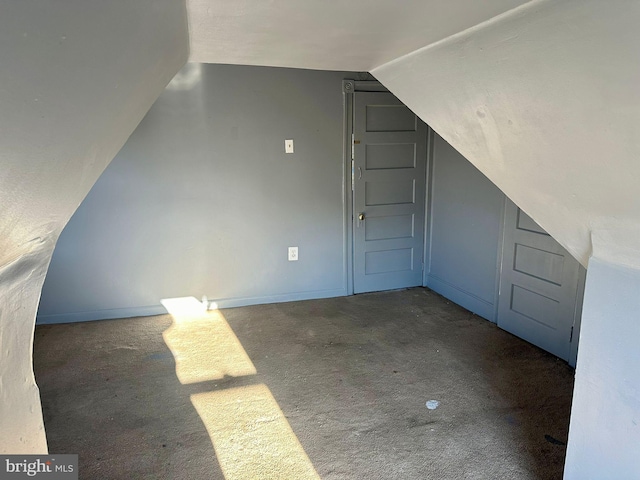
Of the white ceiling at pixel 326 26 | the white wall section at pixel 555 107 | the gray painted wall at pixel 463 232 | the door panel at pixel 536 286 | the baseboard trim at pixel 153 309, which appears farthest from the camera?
the baseboard trim at pixel 153 309

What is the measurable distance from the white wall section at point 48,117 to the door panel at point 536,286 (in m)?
2.61

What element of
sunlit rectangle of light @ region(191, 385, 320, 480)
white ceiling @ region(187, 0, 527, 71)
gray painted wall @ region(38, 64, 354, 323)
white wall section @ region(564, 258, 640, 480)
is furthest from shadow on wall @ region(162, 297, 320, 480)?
white ceiling @ region(187, 0, 527, 71)

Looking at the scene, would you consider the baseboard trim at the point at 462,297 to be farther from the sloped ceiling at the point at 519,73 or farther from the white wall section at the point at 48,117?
the white wall section at the point at 48,117

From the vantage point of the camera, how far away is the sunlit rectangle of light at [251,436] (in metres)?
2.04

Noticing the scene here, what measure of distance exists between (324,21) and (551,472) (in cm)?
207

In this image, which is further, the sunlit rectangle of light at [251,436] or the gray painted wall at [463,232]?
the gray painted wall at [463,232]

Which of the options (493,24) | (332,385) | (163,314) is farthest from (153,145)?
(493,24)

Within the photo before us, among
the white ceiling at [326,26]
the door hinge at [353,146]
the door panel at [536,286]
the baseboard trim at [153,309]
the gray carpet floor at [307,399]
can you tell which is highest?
the white ceiling at [326,26]

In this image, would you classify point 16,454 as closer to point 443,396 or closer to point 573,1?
point 573,1

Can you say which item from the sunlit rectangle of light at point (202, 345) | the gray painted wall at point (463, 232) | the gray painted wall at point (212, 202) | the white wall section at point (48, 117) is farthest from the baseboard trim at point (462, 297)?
the white wall section at point (48, 117)

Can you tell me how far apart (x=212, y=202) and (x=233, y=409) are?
1862 mm

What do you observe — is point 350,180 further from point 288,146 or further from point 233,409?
point 233,409

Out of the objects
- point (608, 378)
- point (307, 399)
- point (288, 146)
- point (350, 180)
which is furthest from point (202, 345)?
point (608, 378)

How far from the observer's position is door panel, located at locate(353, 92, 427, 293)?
13.4ft
